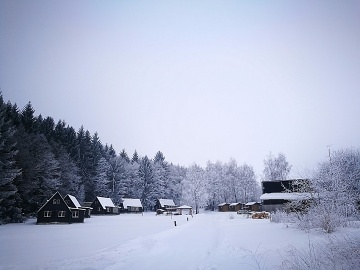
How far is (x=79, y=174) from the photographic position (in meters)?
76.4

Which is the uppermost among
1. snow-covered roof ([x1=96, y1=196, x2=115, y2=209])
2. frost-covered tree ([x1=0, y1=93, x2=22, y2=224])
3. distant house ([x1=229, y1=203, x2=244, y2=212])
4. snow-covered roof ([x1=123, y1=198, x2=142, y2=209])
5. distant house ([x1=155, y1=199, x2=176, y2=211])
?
frost-covered tree ([x1=0, y1=93, x2=22, y2=224])

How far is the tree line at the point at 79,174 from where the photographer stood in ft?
139

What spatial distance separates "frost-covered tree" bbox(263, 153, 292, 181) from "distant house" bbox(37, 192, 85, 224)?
2350 inches

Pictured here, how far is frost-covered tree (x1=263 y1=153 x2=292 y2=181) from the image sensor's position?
79125 millimetres

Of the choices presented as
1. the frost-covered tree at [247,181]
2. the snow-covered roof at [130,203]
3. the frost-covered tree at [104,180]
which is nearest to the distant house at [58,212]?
the frost-covered tree at [104,180]

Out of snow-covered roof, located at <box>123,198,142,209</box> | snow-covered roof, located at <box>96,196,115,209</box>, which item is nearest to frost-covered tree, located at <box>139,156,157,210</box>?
snow-covered roof, located at <box>123,198,142,209</box>

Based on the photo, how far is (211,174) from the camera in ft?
326

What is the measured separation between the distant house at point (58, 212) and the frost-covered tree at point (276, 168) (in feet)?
196

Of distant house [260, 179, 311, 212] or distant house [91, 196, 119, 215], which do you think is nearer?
distant house [260, 179, 311, 212]

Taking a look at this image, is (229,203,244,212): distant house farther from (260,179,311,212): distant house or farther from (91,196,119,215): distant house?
(91,196,119,215): distant house

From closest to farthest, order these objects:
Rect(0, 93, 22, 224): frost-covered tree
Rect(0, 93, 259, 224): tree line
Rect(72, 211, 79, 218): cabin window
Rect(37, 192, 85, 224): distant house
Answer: Rect(0, 93, 22, 224): frost-covered tree < Rect(0, 93, 259, 224): tree line < Rect(37, 192, 85, 224): distant house < Rect(72, 211, 79, 218): cabin window

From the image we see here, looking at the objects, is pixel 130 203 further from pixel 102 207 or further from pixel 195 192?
pixel 195 192

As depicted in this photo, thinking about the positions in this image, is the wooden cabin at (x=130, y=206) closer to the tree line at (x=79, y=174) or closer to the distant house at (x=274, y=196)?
the tree line at (x=79, y=174)

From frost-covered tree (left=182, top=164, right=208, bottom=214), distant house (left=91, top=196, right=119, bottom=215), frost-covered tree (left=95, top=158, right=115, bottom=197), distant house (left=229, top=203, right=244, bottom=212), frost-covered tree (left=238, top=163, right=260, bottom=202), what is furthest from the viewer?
frost-covered tree (left=238, top=163, right=260, bottom=202)
